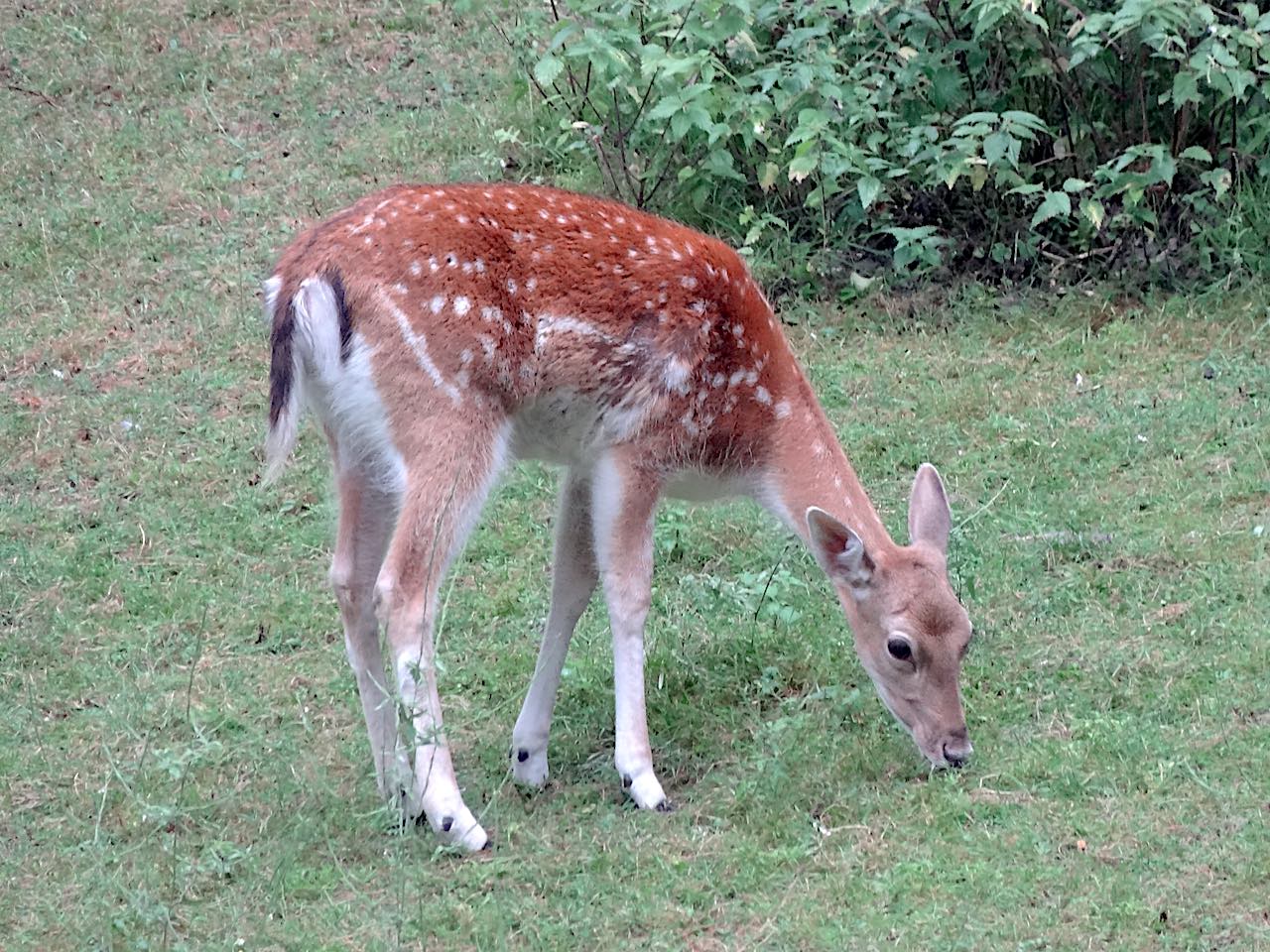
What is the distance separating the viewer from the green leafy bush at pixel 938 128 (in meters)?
9.09

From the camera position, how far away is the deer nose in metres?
5.54

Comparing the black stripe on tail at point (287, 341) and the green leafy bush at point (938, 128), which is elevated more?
the black stripe on tail at point (287, 341)

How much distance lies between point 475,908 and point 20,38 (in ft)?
30.4

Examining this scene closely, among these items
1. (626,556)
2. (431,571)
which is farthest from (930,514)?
(431,571)

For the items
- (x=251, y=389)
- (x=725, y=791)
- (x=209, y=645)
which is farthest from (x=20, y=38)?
(x=725, y=791)

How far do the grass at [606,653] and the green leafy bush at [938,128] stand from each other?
44 cm

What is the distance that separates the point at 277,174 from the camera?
35.7 feet

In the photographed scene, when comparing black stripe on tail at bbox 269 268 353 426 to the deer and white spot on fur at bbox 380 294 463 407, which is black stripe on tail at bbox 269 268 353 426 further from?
white spot on fur at bbox 380 294 463 407

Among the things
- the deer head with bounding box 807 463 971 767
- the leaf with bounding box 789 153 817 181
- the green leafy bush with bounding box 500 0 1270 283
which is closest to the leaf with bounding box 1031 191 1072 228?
the green leafy bush with bounding box 500 0 1270 283

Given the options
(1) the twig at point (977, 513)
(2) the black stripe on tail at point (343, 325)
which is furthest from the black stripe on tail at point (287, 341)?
(1) the twig at point (977, 513)

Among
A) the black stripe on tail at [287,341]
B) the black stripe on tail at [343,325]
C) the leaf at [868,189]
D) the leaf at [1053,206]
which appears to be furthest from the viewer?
the leaf at [868,189]

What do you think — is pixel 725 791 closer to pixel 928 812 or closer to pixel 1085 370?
pixel 928 812

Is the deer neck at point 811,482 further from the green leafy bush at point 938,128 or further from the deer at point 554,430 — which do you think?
the green leafy bush at point 938,128

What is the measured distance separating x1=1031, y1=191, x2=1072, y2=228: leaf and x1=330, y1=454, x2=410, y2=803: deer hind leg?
440 centimetres
